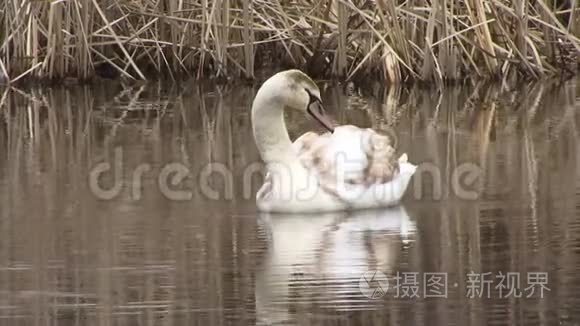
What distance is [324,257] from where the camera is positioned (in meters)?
7.26

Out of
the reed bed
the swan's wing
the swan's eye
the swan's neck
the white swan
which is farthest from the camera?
the reed bed

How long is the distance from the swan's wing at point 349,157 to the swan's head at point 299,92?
116 millimetres

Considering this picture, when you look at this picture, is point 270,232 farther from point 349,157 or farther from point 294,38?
point 294,38

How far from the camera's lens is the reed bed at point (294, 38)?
13773 mm

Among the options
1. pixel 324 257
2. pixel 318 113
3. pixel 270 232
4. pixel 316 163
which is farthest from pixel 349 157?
pixel 324 257

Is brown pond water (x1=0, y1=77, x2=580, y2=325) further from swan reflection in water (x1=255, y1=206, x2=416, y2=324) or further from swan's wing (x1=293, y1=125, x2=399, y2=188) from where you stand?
swan's wing (x1=293, y1=125, x2=399, y2=188)

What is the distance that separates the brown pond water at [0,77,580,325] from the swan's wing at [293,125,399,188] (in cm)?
20

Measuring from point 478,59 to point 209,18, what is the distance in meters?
2.36

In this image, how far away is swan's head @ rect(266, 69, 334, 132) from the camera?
868cm

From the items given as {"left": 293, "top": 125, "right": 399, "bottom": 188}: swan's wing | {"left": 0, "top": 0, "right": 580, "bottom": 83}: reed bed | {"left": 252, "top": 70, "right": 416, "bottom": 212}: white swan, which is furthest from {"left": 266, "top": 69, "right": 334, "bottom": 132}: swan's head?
{"left": 0, "top": 0, "right": 580, "bottom": 83}: reed bed

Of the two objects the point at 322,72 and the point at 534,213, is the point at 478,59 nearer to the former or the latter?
the point at 322,72

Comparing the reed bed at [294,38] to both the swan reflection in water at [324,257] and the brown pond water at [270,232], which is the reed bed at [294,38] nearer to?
the brown pond water at [270,232]

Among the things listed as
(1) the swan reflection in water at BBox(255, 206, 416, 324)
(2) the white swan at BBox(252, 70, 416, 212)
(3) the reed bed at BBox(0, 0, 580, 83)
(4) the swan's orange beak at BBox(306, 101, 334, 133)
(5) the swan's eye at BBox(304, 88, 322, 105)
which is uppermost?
(3) the reed bed at BBox(0, 0, 580, 83)

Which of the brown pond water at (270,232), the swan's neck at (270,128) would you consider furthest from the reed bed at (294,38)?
the swan's neck at (270,128)
